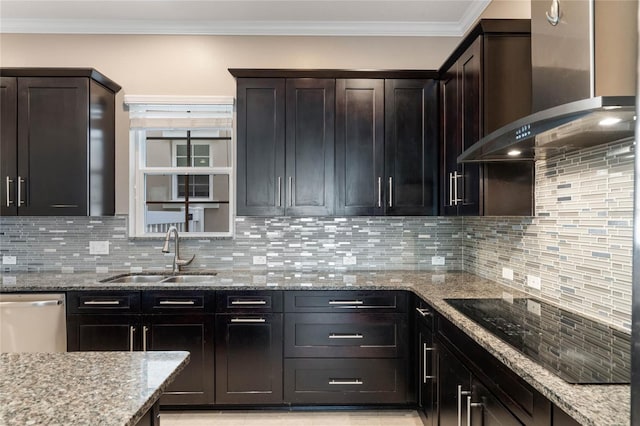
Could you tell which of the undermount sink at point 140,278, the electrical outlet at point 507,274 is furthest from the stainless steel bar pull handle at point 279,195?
the electrical outlet at point 507,274

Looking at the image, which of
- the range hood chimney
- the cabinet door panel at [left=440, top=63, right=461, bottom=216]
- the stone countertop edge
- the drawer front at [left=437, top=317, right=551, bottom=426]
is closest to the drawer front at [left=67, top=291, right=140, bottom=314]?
the stone countertop edge

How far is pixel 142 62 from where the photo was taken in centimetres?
321

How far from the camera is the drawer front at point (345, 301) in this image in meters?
2.59

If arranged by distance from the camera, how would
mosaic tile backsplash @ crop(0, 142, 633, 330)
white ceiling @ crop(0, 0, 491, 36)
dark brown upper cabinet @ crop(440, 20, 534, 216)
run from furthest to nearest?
mosaic tile backsplash @ crop(0, 142, 633, 330)
white ceiling @ crop(0, 0, 491, 36)
dark brown upper cabinet @ crop(440, 20, 534, 216)

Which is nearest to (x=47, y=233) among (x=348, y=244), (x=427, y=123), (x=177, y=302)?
(x=177, y=302)

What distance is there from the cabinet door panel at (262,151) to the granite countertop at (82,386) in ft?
5.60

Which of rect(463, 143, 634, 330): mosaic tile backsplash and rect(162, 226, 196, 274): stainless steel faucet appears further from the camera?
rect(162, 226, 196, 274): stainless steel faucet

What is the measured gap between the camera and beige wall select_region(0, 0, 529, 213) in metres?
3.20

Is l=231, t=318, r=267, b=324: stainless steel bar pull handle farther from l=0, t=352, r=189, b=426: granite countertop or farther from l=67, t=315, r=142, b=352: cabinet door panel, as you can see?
l=0, t=352, r=189, b=426: granite countertop

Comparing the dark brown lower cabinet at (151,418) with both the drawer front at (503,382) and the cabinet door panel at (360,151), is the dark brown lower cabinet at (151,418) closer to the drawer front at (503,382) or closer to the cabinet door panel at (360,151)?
the drawer front at (503,382)

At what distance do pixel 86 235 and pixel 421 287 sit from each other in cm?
273

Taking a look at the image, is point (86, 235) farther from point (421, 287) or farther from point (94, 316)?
point (421, 287)

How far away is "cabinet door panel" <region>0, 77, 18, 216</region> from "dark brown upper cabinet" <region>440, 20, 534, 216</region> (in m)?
3.16

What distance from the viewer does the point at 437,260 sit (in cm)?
325
